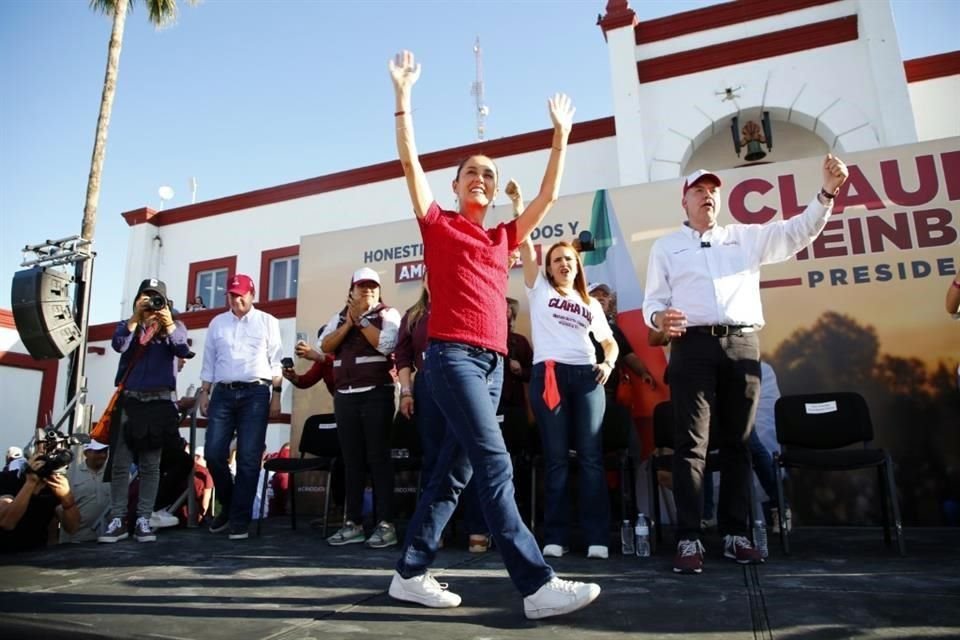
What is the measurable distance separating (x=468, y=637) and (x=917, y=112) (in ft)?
36.4

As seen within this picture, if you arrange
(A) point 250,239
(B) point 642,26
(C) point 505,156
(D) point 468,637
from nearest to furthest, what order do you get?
1. (D) point 468,637
2. (B) point 642,26
3. (C) point 505,156
4. (A) point 250,239

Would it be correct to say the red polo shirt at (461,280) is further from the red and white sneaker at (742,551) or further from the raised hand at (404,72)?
the red and white sneaker at (742,551)

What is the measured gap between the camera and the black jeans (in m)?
3.97

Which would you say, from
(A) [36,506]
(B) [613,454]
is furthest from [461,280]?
(A) [36,506]

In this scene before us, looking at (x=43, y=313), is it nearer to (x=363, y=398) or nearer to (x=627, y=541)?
(x=363, y=398)

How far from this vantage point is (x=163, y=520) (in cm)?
486

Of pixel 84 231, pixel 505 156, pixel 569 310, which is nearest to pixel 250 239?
pixel 84 231

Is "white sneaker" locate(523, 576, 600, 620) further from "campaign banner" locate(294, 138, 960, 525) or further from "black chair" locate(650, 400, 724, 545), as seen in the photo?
"campaign banner" locate(294, 138, 960, 525)

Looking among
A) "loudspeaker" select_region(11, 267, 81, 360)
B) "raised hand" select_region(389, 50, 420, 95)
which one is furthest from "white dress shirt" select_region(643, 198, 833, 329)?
"loudspeaker" select_region(11, 267, 81, 360)

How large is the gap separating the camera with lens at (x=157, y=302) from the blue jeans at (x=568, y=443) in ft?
8.64

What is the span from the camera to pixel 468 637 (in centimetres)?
182

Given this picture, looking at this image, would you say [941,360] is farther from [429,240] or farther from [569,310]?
[429,240]

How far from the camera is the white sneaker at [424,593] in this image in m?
2.16

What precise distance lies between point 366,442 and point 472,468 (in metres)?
1.90
